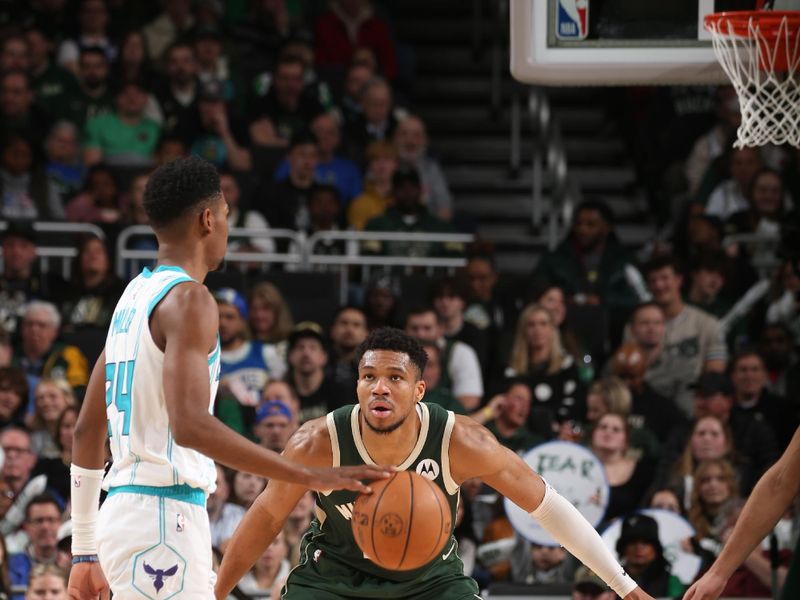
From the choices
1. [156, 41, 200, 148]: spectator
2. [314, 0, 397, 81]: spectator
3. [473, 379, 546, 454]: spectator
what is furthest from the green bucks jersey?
[314, 0, 397, 81]: spectator

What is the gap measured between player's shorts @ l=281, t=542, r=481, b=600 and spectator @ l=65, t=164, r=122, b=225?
549cm

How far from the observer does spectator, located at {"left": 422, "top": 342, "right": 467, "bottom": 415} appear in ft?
29.6

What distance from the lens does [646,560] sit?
814 cm

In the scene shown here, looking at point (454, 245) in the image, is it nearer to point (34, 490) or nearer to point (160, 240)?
point (34, 490)

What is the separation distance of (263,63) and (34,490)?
199 inches

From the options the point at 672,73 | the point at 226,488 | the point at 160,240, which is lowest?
the point at 226,488

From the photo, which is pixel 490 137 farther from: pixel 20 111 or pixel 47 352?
pixel 47 352

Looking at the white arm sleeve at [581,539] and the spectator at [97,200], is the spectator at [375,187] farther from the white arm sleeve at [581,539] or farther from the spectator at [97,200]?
the white arm sleeve at [581,539]

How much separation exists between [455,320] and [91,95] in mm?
3575

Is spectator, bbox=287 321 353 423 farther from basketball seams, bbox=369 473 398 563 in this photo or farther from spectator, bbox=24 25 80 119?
basketball seams, bbox=369 473 398 563

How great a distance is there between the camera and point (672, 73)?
21.4 ft

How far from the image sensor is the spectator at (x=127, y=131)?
1131 centimetres

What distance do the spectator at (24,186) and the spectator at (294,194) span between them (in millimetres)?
1535

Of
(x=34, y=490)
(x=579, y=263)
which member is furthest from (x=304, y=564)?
(x=579, y=263)
